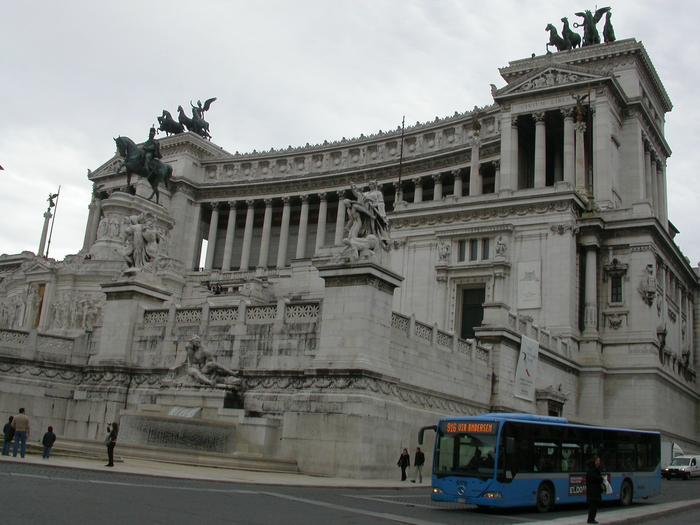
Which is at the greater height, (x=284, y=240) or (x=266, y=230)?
(x=266, y=230)

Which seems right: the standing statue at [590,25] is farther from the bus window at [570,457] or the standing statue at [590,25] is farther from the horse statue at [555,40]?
the bus window at [570,457]

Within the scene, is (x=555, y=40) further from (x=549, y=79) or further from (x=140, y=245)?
(x=140, y=245)

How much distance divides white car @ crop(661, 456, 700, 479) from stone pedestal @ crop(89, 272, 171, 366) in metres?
28.9

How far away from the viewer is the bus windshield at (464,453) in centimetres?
1897

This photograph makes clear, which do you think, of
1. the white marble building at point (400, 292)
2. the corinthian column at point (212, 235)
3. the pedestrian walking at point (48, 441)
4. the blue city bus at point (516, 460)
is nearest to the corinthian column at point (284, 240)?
the white marble building at point (400, 292)

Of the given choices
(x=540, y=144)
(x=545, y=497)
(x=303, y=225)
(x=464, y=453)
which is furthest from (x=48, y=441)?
(x=303, y=225)

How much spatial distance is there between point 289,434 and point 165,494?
11018 mm

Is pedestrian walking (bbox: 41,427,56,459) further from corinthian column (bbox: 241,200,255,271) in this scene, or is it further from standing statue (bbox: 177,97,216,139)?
standing statue (bbox: 177,97,216,139)

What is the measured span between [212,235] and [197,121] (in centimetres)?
1652

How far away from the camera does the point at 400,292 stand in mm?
54344

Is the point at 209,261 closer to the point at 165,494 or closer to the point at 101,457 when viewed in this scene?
the point at 101,457

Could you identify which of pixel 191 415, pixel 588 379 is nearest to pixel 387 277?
pixel 191 415

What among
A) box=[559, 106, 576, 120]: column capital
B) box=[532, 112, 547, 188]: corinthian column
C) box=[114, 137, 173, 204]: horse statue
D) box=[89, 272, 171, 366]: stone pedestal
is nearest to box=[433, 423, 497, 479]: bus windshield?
box=[89, 272, 171, 366]: stone pedestal

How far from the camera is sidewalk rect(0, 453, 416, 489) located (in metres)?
19.4
